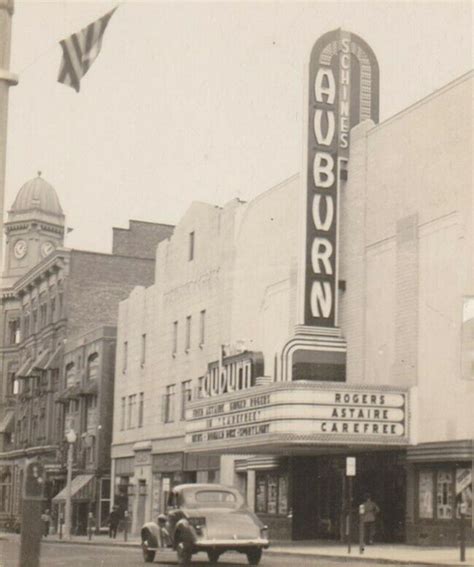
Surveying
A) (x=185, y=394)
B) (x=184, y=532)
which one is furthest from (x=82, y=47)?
(x=185, y=394)

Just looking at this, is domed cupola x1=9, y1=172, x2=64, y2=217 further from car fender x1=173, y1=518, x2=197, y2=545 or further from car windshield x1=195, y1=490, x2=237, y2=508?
car fender x1=173, y1=518, x2=197, y2=545

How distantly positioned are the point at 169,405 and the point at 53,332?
2247cm

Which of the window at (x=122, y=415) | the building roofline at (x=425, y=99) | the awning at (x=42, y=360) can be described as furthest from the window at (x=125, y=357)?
the building roofline at (x=425, y=99)

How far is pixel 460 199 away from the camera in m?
29.8

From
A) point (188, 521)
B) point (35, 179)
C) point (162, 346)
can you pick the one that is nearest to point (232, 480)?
point (162, 346)

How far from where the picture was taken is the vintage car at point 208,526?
69.7ft

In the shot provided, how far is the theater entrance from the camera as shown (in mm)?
32281

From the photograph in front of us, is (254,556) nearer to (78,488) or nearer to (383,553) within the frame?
(383,553)

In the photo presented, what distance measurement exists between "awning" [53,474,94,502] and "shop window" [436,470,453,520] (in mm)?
32715

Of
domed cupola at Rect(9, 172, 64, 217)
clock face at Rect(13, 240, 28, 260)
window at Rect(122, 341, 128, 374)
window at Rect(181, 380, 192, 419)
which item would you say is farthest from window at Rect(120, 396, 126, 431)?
clock face at Rect(13, 240, 28, 260)

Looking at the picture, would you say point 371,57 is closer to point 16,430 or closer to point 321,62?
point 321,62

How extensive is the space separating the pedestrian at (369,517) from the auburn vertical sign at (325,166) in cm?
589

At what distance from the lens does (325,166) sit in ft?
113

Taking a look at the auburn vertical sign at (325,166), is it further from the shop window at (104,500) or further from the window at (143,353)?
the shop window at (104,500)
